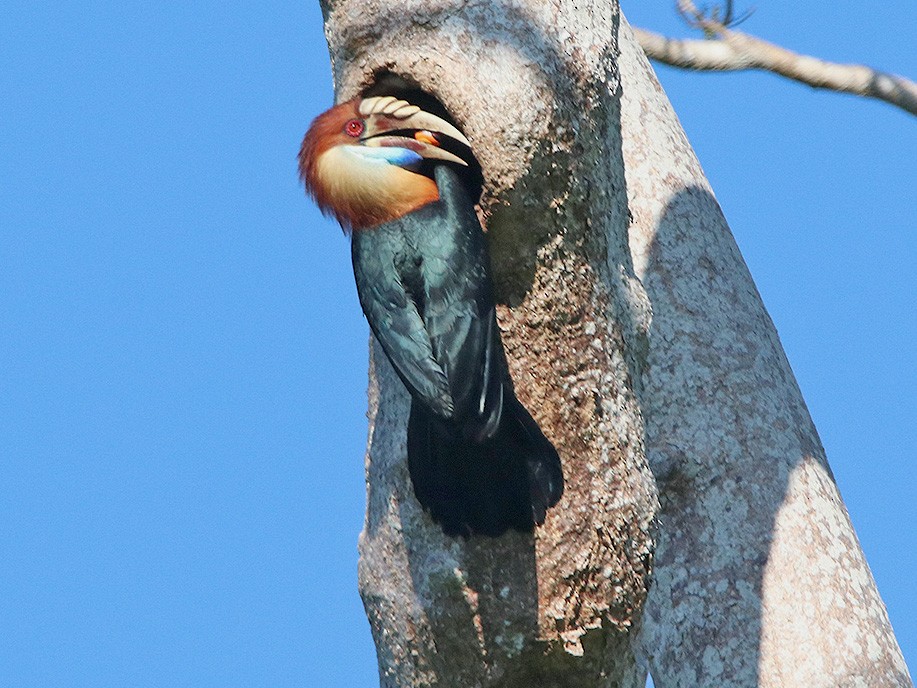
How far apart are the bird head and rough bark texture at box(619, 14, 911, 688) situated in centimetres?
92

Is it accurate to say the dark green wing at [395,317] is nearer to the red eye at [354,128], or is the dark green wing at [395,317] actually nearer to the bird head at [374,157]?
the bird head at [374,157]

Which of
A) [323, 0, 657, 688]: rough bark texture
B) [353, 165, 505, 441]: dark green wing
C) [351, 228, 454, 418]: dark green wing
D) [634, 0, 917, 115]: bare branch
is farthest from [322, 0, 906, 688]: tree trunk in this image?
[634, 0, 917, 115]: bare branch

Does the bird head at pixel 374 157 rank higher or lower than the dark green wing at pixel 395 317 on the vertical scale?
higher

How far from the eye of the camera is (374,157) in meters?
3.67

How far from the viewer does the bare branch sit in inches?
225

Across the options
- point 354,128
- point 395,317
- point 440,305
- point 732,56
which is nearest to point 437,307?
point 440,305

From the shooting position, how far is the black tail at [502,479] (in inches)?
138

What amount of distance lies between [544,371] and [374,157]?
2.19 feet

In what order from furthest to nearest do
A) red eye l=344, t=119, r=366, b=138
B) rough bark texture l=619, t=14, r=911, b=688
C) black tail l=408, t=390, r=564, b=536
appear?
rough bark texture l=619, t=14, r=911, b=688 < red eye l=344, t=119, r=366, b=138 < black tail l=408, t=390, r=564, b=536

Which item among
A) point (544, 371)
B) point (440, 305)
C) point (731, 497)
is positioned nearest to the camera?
point (440, 305)

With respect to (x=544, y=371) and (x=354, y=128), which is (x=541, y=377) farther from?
(x=354, y=128)

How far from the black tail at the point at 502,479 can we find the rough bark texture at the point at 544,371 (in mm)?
50

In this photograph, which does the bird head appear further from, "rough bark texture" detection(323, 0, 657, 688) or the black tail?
the black tail

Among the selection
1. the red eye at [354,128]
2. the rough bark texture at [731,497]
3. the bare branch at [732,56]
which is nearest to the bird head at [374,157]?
the red eye at [354,128]
